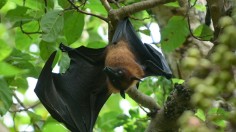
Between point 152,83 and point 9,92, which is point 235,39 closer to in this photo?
point 9,92

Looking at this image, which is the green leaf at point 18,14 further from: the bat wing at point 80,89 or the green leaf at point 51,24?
the bat wing at point 80,89

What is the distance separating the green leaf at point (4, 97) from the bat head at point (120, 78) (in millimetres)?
1101

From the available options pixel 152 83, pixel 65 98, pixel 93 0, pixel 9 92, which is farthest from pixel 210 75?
pixel 152 83

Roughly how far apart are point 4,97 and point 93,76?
144 centimetres

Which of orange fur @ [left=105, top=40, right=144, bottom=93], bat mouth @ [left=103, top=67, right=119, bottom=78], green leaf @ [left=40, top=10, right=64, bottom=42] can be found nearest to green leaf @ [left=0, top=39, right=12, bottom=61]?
green leaf @ [left=40, top=10, right=64, bottom=42]

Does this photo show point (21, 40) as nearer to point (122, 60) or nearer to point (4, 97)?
point (122, 60)

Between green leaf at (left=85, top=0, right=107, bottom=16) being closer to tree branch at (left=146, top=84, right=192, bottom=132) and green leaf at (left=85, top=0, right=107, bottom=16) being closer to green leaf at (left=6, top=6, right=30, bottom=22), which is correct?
green leaf at (left=6, top=6, right=30, bottom=22)

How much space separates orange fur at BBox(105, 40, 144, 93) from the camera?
4.60 meters

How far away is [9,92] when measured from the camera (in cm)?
366

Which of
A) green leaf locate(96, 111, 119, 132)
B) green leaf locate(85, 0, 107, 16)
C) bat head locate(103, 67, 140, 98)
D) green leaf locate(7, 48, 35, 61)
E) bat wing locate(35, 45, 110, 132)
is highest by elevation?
green leaf locate(85, 0, 107, 16)

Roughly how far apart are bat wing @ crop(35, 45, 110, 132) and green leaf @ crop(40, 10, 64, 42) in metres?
0.66

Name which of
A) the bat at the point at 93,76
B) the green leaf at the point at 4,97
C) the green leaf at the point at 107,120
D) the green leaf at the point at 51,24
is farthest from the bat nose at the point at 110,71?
the green leaf at the point at 107,120

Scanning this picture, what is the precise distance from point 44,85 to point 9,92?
93cm

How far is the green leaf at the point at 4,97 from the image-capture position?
3610mm
